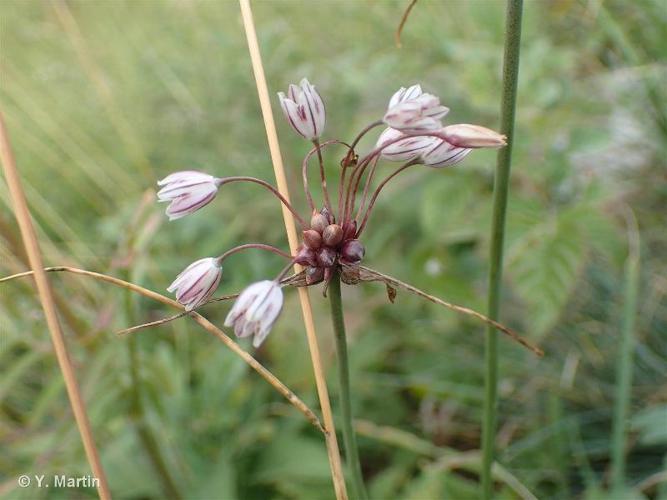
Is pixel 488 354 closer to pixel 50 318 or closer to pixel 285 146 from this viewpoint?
pixel 50 318

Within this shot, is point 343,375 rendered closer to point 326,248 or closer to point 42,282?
point 326,248

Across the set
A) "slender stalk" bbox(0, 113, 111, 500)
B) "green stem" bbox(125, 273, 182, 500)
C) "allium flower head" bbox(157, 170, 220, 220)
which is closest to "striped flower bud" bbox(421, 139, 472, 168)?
"allium flower head" bbox(157, 170, 220, 220)

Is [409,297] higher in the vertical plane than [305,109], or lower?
higher

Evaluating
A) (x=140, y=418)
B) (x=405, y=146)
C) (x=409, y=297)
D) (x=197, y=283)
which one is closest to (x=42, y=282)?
(x=197, y=283)

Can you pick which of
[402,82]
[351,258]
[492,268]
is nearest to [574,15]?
[402,82]

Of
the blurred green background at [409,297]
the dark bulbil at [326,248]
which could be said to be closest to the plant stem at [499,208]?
the dark bulbil at [326,248]

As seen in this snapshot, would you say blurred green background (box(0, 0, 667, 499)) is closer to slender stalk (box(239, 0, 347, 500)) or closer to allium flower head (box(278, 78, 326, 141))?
slender stalk (box(239, 0, 347, 500))
